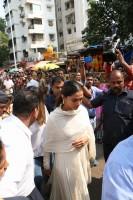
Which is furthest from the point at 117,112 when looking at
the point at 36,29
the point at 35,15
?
the point at 35,15

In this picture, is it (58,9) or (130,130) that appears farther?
(58,9)

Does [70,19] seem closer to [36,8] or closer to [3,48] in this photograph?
[36,8]

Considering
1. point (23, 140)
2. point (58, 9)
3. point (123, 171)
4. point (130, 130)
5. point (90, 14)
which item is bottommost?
point (130, 130)

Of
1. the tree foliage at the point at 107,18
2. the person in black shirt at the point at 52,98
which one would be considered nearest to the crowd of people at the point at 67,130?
the person in black shirt at the point at 52,98

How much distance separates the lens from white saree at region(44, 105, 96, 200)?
379 centimetres

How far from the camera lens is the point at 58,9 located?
192ft

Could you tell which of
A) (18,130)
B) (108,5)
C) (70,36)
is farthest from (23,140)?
(70,36)

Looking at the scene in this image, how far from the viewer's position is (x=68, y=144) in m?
3.80

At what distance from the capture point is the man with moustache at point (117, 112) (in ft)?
13.3

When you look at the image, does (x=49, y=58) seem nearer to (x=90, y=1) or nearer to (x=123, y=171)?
(x=90, y=1)

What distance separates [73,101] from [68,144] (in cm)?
44

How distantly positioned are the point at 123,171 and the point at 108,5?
61.7 feet

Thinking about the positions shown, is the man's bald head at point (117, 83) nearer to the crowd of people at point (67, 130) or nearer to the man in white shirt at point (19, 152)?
the crowd of people at point (67, 130)

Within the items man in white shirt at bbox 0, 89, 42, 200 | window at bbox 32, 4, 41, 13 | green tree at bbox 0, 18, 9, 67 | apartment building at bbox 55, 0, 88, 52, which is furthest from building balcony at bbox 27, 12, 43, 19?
man in white shirt at bbox 0, 89, 42, 200
